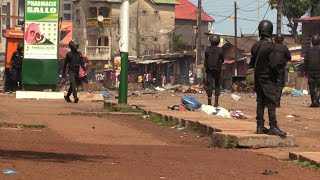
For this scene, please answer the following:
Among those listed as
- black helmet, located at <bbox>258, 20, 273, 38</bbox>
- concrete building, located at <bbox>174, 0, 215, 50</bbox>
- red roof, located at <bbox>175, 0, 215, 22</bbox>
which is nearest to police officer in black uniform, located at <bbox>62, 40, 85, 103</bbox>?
black helmet, located at <bbox>258, 20, 273, 38</bbox>

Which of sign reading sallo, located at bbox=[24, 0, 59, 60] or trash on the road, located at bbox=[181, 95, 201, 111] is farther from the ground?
sign reading sallo, located at bbox=[24, 0, 59, 60]

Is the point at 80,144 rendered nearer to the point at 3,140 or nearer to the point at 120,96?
the point at 3,140

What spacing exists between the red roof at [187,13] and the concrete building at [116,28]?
19.2 metres

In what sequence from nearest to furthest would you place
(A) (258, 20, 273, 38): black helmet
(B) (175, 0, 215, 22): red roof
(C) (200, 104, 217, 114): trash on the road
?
(A) (258, 20, 273, 38): black helmet → (C) (200, 104, 217, 114): trash on the road → (B) (175, 0, 215, 22): red roof

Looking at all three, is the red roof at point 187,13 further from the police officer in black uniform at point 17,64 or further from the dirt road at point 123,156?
the dirt road at point 123,156

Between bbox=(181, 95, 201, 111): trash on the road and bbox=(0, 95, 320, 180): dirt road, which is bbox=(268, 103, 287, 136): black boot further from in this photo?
bbox=(181, 95, 201, 111): trash on the road

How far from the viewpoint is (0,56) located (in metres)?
102

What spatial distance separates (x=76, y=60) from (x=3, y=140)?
38.1ft

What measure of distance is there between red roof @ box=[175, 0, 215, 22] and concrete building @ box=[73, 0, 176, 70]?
19.2 metres

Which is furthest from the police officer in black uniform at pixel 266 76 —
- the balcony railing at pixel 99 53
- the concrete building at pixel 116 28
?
the balcony railing at pixel 99 53

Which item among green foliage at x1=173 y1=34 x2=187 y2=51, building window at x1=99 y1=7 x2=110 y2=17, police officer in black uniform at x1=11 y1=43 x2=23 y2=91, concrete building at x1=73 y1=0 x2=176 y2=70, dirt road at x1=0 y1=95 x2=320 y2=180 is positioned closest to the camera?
dirt road at x1=0 y1=95 x2=320 y2=180

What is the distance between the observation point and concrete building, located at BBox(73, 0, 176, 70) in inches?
3922

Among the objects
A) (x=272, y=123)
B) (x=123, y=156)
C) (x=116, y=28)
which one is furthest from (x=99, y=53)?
(x=123, y=156)

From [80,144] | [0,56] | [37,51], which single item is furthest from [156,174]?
[0,56]
